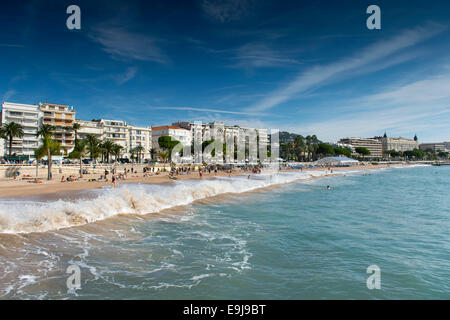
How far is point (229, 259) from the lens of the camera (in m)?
9.64

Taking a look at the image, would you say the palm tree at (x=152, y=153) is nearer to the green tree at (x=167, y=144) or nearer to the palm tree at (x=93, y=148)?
the green tree at (x=167, y=144)

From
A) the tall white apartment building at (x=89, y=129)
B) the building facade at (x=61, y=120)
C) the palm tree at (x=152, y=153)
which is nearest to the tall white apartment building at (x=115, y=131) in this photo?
the tall white apartment building at (x=89, y=129)

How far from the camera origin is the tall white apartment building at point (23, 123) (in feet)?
231

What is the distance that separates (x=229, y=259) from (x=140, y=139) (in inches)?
3973

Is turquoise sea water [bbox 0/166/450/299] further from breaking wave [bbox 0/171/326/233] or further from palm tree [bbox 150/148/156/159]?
palm tree [bbox 150/148/156/159]

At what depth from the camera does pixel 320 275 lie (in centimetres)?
846

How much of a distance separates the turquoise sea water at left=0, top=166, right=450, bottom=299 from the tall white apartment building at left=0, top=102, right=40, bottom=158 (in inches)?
2874

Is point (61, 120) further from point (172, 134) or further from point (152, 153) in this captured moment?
point (172, 134)

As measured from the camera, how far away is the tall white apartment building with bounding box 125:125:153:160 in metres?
101

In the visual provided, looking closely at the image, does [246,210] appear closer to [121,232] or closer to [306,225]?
[306,225]

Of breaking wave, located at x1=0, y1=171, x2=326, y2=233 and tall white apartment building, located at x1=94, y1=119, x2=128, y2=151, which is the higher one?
tall white apartment building, located at x1=94, y1=119, x2=128, y2=151

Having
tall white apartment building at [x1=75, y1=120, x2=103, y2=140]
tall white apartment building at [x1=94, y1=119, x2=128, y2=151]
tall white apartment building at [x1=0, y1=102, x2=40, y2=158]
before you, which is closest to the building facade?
tall white apartment building at [x1=0, y1=102, x2=40, y2=158]

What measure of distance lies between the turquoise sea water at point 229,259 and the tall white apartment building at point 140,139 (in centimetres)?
8964

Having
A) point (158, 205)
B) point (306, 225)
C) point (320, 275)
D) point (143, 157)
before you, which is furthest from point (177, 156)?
point (320, 275)
